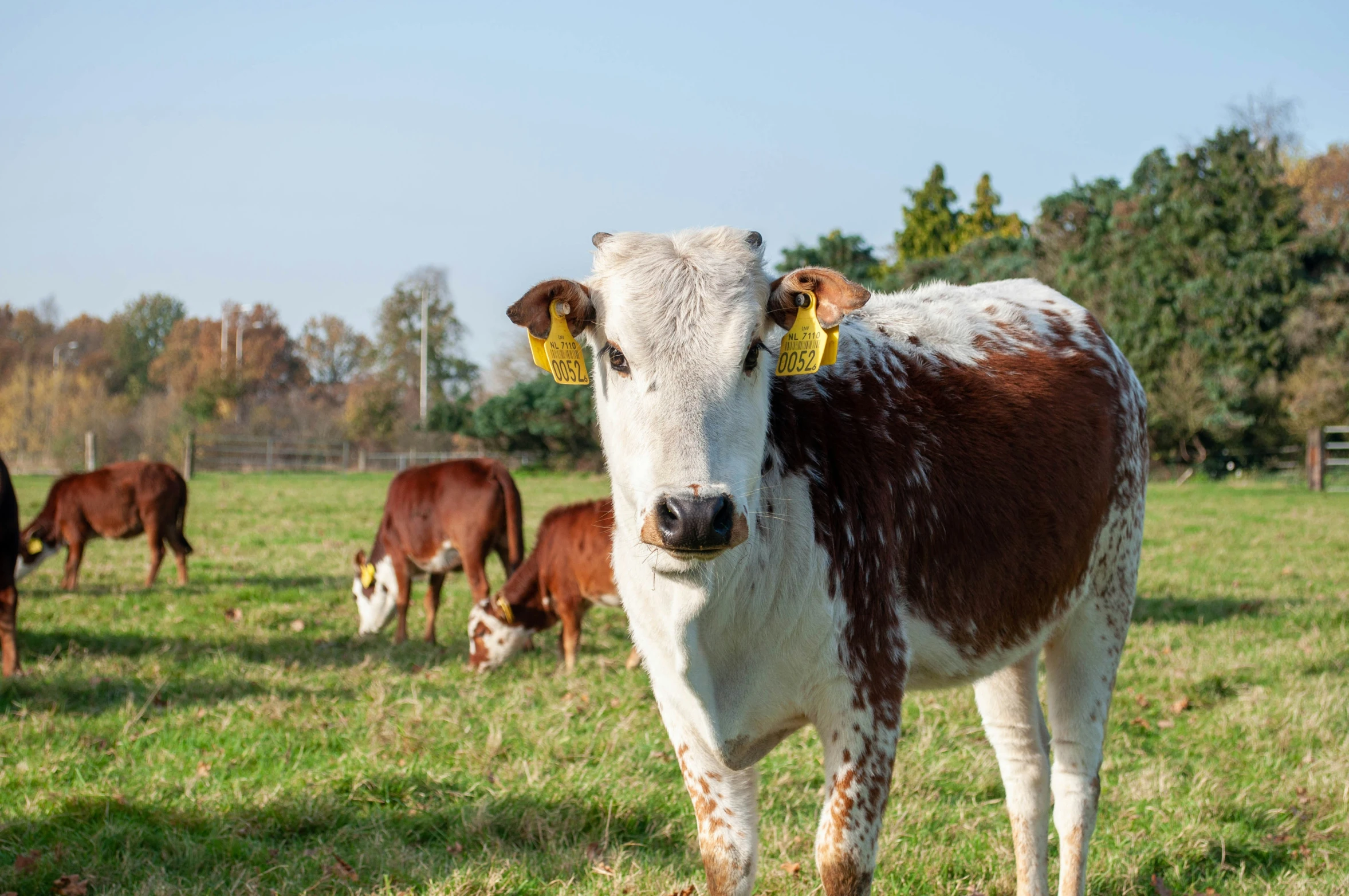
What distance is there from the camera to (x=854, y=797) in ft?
8.73

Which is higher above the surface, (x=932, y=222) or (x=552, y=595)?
(x=932, y=222)

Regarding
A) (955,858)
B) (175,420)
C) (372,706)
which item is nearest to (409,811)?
(372,706)

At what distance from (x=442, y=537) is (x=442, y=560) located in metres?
0.22

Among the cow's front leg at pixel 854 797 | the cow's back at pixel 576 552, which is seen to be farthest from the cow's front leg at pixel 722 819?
the cow's back at pixel 576 552

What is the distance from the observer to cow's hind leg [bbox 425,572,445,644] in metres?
8.29

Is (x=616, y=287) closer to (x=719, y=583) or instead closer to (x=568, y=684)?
(x=719, y=583)

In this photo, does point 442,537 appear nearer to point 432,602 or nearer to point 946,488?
point 432,602

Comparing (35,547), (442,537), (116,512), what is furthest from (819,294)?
(116,512)

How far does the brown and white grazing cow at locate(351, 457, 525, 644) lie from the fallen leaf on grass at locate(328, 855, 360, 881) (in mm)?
4858

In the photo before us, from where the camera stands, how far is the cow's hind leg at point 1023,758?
11.7 feet

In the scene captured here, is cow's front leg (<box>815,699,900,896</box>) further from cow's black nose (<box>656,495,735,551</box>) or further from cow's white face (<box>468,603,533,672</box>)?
cow's white face (<box>468,603,533,672</box>)

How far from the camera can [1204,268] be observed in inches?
1249

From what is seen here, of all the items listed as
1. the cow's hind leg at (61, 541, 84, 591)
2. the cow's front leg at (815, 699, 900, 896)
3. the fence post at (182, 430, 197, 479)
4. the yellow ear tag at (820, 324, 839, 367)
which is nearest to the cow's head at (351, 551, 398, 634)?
the cow's hind leg at (61, 541, 84, 591)

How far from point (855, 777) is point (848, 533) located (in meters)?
0.66
